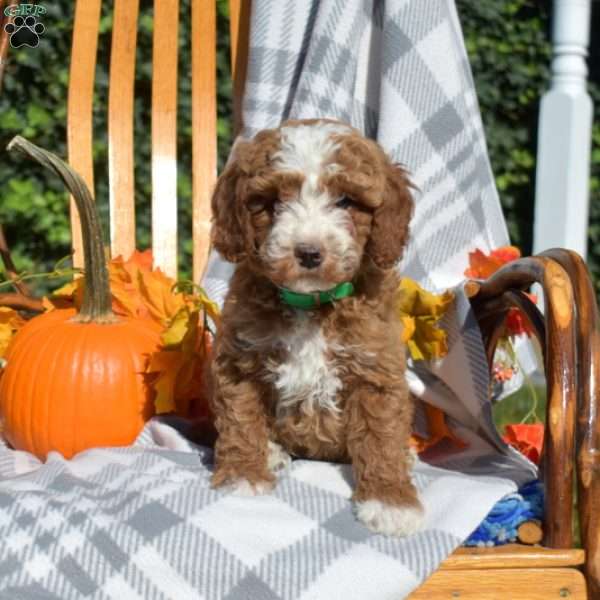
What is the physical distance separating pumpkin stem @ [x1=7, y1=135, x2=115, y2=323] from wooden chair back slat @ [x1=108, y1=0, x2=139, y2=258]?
719mm

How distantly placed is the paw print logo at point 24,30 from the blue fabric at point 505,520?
8.62 ft

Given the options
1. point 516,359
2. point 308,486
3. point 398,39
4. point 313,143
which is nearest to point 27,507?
point 308,486

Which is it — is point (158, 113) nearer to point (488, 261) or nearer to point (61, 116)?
point (61, 116)

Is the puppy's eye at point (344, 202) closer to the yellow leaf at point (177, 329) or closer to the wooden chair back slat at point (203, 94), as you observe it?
the yellow leaf at point (177, 329)

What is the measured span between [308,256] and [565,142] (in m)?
4.10

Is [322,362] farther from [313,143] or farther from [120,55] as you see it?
[120,55]

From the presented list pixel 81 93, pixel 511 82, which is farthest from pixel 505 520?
pixel 511 82

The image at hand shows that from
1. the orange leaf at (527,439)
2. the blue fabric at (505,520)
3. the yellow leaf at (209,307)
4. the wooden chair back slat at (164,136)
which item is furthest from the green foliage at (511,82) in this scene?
the blue fabric at (505,520)

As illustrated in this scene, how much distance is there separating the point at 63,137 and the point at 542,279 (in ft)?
11.1

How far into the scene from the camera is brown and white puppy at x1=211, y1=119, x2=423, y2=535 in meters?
2.15

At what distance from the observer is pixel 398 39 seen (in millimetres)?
3213

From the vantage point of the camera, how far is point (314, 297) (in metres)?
2.32

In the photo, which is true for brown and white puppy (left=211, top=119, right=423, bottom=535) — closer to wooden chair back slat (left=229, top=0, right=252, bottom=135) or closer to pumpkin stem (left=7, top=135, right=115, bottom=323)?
pumpkin stem (left=7, top=135, right=115, bottom=323)

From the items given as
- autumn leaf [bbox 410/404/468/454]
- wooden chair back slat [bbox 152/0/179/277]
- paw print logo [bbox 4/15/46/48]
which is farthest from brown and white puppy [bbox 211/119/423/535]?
paw print logo [bbox 4/15/46/48]
